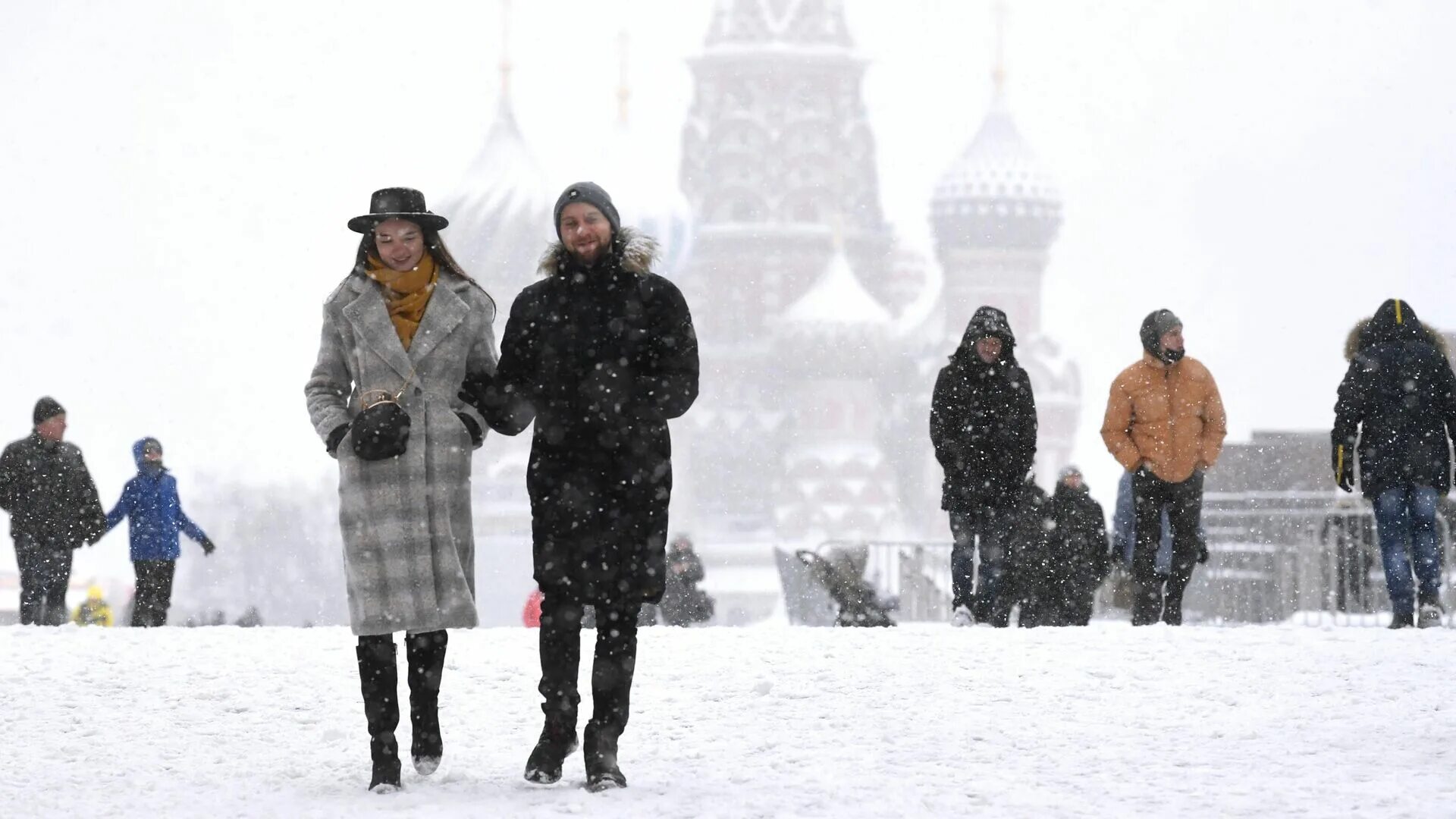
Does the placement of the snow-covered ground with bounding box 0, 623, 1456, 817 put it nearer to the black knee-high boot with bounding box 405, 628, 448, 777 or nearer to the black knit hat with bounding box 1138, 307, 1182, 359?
the black knee-high boot with bounding box 405, 628, 448, 777

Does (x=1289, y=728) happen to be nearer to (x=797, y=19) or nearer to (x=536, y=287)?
(x=536, y=287)

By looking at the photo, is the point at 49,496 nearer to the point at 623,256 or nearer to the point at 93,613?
the point at 623,256

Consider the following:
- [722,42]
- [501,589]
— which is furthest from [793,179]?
[501,589]

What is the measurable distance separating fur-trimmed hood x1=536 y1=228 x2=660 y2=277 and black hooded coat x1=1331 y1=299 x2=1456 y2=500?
5.14 meters

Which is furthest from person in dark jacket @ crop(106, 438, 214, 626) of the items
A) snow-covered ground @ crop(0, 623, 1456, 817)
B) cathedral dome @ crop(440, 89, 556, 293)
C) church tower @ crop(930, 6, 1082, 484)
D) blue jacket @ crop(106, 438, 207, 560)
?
church tower @ crop(930, 6, 1082, 484)

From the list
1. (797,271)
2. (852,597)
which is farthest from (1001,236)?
(852,597)

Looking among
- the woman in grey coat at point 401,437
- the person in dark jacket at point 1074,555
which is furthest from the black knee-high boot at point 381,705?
the person in dark jacket at point 1074,555

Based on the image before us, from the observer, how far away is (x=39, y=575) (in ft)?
38.6

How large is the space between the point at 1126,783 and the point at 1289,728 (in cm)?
119

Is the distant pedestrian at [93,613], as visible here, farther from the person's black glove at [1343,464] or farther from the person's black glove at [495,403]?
the person's black glove at [495,403]

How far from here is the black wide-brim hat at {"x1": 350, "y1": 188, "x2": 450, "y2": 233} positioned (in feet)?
18.0

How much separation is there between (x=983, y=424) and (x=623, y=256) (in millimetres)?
4406

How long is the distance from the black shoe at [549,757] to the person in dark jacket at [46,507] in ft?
21.4

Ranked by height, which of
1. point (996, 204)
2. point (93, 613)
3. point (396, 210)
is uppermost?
point (996, 204)
